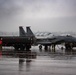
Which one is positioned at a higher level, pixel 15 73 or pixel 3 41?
pixel 3 41

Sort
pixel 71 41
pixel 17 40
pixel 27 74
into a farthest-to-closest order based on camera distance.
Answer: pixel 71 41 < pixel 17 40 < pixel 27 74

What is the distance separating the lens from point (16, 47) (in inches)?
1533

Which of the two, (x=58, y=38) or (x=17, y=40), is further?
(x=58, y=38)

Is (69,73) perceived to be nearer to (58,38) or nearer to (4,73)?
(4,73)

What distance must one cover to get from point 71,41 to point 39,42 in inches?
247

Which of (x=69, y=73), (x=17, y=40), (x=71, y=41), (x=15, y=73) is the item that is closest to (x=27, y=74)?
(x=15, y=73)

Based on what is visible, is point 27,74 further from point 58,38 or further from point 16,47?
point 58,38

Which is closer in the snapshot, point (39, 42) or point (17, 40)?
point (17, 40)

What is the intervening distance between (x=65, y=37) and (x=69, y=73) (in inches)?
1234

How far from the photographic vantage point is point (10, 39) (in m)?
38.2

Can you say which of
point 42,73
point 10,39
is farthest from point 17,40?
point 42,73

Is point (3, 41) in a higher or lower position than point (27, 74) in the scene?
higher

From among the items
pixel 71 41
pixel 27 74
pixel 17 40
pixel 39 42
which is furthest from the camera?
pixel 39 42

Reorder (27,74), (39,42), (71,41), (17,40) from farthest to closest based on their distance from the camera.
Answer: (39,42)
(71,41)
(17,40)
(27,74)
